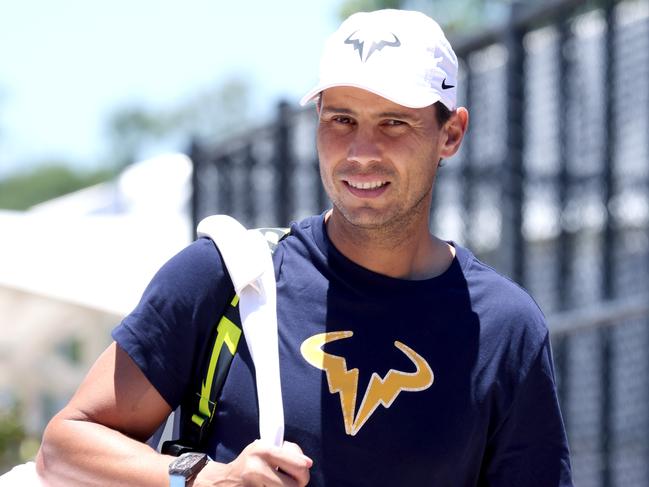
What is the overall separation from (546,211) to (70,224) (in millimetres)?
2351

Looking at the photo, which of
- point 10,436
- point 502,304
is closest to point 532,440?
point 502,304

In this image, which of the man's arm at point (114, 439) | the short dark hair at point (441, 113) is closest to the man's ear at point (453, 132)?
the short dark hair at point (441, 113)

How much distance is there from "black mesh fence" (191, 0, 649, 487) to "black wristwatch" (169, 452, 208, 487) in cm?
275

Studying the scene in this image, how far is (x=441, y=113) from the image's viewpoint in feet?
8.80

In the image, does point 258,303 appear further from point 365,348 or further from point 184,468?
point 184,468

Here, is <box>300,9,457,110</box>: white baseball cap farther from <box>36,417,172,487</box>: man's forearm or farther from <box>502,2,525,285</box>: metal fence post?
<box>502,2,525,285</box>: metal fence post

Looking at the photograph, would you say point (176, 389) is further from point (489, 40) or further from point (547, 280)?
point (547, 280)

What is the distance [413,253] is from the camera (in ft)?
8.87

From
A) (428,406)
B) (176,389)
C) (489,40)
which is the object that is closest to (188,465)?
(176,389)

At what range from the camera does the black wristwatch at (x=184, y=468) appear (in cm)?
240

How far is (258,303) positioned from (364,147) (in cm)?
35

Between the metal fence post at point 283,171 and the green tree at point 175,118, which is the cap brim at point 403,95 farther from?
the green tree at point 175,118

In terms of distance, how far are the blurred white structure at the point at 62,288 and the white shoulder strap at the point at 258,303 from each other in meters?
3.45

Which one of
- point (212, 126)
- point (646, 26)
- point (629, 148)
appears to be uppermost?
point (212, 126)
